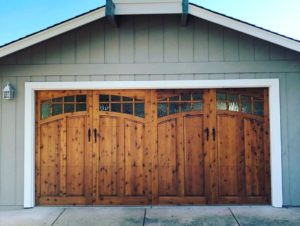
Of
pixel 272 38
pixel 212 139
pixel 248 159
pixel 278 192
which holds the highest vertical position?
pixel 272 38

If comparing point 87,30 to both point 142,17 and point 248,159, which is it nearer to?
point 142,17

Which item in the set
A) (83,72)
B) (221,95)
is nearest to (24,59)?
(83,72)

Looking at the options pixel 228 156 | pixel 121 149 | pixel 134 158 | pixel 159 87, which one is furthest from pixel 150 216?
pixel 159 87

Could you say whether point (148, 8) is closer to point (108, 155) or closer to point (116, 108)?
point (116, 108)

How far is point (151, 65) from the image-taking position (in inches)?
212

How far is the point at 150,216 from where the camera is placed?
486cm

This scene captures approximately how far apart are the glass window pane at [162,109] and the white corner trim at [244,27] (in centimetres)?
159

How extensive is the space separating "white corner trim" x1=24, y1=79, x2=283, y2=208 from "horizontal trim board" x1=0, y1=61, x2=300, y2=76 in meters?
0.17

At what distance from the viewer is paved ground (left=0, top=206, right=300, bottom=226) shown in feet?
15.0

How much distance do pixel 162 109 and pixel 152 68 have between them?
2.41ft

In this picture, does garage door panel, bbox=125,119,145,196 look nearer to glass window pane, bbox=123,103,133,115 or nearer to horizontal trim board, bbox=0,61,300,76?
glass window pane, bbox=123,103,133,115

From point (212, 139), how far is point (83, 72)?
99.1 inches

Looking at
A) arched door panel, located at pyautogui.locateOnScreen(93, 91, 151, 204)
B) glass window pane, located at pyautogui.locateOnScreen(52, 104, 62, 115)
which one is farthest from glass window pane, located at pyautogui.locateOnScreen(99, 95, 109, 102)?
glass window pane, located at pyautogui.locateOnScreen(52, 104, 62, 115)

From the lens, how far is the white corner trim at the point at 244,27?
4930 millimetres
